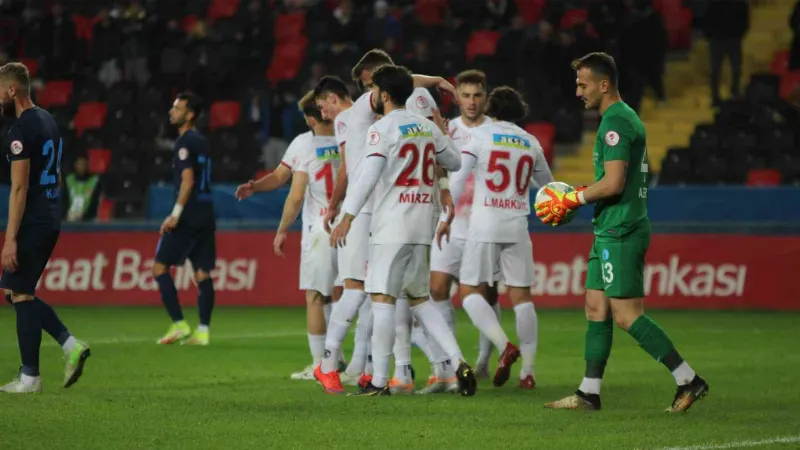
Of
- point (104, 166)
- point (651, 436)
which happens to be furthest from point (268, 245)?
point (651, 436)

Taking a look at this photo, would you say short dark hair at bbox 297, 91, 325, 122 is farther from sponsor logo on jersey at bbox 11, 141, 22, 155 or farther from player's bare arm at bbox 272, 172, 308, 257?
sponsor logo on jersey at bbox 11, 141, 22, 155

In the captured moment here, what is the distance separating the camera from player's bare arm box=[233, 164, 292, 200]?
11961 millimetres

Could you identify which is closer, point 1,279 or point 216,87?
point 1,279

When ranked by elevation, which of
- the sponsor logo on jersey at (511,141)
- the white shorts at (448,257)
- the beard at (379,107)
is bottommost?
the white shorts at (448,257)

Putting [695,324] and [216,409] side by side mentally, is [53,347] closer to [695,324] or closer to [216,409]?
[216,409]

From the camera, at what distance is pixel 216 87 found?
24.5 m

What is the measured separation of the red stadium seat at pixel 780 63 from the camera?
74.2 ft

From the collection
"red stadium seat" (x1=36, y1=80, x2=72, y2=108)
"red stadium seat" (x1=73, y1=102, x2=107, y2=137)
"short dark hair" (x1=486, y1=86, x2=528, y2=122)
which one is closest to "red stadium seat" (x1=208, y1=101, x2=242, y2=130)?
"red stadium seat" (x1=73, y1=102, x2=107, y2=137)

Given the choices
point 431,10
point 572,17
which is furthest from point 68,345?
point 431,10

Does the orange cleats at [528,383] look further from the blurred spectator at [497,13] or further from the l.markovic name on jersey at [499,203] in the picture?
the blurred spectator at [497,13]

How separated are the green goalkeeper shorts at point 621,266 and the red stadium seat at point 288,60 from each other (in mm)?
16386

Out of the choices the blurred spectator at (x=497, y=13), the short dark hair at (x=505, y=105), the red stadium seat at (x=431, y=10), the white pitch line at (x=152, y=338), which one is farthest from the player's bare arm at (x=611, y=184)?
the red stadium seat at (x=431, y=10)

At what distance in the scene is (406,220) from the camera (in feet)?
31.3

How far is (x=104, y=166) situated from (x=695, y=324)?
1101 centimetres
